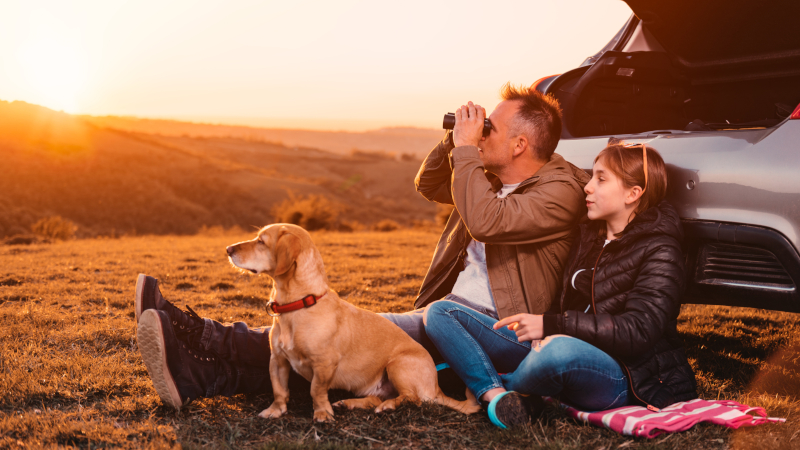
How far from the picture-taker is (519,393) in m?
2.78

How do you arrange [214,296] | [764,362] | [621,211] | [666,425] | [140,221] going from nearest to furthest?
1. [666,425]
2. [621,211]
3. [764,362]
4. [214,296]
5. [140,221]

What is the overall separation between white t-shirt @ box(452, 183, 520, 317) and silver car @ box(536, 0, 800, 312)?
0.93 m

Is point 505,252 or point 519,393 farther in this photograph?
point 505,252

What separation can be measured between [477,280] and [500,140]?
850 millimetres

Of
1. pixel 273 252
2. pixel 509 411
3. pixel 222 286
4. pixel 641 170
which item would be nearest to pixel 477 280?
pixel 509 411

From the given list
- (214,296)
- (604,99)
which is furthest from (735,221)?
(214,296)

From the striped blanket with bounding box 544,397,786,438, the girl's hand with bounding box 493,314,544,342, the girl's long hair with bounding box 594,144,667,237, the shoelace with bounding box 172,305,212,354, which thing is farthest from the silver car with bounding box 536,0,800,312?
the shoelace with bounding box 172,305,212,354

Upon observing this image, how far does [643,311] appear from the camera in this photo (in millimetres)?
2545

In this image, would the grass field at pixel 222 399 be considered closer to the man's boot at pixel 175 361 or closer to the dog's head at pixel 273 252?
the man's boot at pixel 175 361

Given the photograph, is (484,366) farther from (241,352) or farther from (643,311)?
(241,352)

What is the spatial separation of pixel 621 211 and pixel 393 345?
145cm

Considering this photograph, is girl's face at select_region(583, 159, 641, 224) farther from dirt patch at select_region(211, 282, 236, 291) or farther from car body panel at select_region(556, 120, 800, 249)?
dirt patch at select_region(211, 282, 236, 291)

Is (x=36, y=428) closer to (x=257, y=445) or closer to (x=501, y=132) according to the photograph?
(x=257, y=445)

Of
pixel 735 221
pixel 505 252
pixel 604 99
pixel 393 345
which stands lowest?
pixel 393 345
